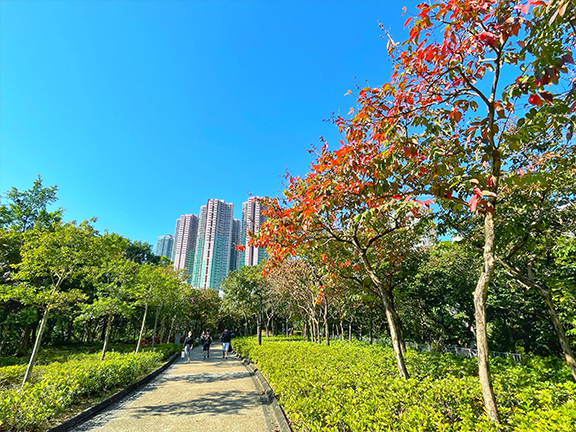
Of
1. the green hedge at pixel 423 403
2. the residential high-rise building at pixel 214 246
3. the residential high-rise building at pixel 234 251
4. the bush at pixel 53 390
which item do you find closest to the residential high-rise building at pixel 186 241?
the residential high-rise building at pixel 214 246

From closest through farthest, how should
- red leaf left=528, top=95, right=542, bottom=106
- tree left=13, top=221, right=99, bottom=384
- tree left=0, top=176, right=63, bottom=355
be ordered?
red leaf left=528, top=95, right=542, bottom=106 < tree left=13, top=221, right=99, bottom=384 < tree left=0, top=176, right=63, bottom=355

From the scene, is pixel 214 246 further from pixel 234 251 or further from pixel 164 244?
pixel 164 244

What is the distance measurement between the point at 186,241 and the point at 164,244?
18022 mm

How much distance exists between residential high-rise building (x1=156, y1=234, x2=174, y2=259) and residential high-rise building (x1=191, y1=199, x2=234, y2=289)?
2038 cm

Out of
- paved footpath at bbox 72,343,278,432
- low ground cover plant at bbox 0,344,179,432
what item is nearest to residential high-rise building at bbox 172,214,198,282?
low ground cover plant at bbox 0,344,179,432

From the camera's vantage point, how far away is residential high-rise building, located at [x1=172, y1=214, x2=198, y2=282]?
232 feet

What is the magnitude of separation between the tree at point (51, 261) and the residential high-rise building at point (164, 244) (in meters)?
80.6

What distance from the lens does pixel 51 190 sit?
66.4 ft

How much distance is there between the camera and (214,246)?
63.5m

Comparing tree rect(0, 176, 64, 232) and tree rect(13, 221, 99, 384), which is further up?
tree rect(0, 176, 64, 232)

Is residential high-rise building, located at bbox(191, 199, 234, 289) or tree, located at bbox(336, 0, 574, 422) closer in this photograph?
tree, located at bbox(336, 0, 574, 422)

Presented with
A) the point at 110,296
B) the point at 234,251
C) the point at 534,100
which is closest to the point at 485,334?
the point at 534,100

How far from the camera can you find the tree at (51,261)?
7254 millimetres

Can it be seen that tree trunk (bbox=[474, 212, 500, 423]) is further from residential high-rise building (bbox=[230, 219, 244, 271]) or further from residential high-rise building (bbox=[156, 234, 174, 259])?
residential high-rise building (bbox=[156, 234, 174, 259])
